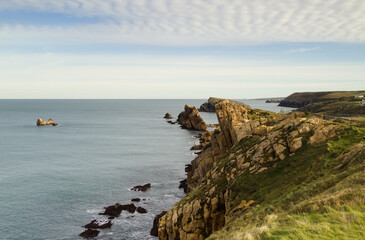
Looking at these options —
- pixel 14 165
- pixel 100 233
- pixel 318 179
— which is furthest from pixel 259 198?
pixel 14 165

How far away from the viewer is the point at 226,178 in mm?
A: 30328

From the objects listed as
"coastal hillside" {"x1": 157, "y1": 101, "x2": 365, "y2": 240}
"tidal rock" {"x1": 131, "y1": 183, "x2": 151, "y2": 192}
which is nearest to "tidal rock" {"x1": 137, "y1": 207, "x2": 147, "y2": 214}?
"tidal rock" {"x1": 131, "y1": 183, "x2": 151, "y2": 192}

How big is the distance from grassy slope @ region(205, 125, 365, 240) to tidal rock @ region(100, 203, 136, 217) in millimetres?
25536

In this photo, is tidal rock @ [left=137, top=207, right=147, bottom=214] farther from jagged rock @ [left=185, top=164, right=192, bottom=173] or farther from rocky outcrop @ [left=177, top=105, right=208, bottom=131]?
rocky outcrop @ [left=177, top=105, right=208, bottom=131]

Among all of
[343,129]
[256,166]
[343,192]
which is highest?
[343,129]

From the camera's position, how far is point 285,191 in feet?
68.8

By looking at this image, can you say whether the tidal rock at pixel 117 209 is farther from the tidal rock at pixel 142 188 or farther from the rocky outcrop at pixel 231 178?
the rocky outcrop at pixel 231 178

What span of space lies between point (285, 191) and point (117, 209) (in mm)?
33434

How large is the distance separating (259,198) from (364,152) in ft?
29.9

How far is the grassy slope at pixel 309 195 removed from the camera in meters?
11.4

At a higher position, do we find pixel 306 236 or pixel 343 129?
pixel 343 129

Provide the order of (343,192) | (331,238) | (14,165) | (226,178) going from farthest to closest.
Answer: (14,165)
(226,178)
(343,192)
(331,238)

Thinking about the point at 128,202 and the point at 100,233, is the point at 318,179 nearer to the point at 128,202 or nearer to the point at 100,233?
the point at 100,233

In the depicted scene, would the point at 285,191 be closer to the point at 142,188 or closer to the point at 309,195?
the point at 309,195
